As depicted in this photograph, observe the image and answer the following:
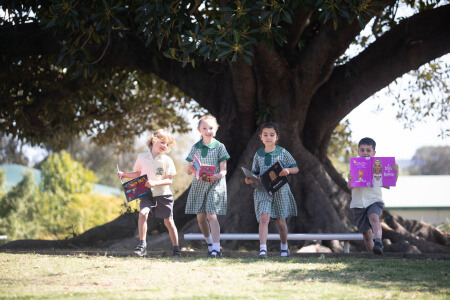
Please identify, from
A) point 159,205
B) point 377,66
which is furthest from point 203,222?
point 377,66

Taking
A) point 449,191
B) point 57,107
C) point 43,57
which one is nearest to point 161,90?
point 57,107

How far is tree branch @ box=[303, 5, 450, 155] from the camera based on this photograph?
10.2 m

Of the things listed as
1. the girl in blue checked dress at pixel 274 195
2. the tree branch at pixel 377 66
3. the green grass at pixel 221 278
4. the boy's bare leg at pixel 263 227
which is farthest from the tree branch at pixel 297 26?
the green grass at pixel 221 278

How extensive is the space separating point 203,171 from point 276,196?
1.04 m

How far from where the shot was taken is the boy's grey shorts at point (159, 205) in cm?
763

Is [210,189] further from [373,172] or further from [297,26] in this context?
[297,26]

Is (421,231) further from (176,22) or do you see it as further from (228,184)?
(176,22)

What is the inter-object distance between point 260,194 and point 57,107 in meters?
7.96

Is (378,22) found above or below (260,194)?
above

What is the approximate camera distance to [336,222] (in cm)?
970

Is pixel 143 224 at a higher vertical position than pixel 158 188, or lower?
lower

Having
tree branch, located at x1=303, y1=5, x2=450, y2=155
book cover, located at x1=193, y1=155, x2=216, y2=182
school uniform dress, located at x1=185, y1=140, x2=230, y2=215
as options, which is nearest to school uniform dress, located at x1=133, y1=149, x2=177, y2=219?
school uniform dress, located at x1=185, y1=140, x2=230, y2=215

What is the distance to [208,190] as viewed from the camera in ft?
24.4

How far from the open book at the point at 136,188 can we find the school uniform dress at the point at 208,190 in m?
0.60
